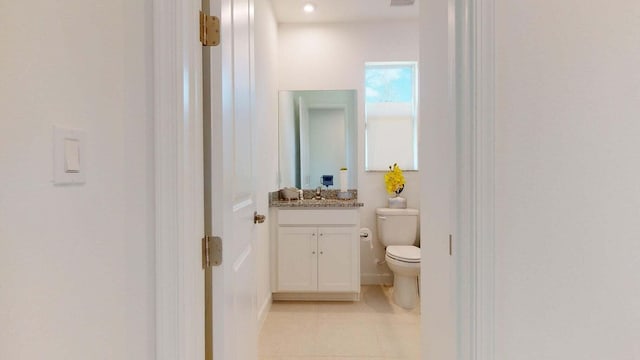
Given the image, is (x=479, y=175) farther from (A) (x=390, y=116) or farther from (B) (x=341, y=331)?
(A) (x=390, y=116)

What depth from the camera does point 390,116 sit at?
3.39m

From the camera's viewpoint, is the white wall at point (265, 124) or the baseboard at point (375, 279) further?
the baseboard at point (375, 279)

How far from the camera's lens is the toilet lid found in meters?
2.59

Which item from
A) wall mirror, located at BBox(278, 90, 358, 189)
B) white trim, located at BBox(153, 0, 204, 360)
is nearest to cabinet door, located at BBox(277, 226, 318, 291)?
wall mirror, located at BBox(278, 90, 358, 189)

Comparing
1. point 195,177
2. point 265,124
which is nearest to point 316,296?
point 265,124

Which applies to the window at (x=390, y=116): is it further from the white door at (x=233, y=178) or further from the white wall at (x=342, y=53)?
the white door at (x=233, y=178)

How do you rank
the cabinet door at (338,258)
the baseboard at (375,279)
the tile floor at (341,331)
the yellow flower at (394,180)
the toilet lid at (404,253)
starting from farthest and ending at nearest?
the baseboard at (375,279), the yellow flower at (394,180), the cabinet door at (338,258), the toilet lid at (404,253), the tile floor at (341,331)

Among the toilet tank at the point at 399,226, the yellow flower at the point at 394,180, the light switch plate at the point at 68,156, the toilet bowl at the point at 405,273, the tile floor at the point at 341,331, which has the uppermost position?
the light switch plate at the point at 68,156

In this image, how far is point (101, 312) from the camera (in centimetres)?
72

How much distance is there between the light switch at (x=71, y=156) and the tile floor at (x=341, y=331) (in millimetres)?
1773

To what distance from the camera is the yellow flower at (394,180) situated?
3182mm

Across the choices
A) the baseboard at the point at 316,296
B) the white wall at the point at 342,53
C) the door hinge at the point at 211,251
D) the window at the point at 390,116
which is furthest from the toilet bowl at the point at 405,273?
the door hinge at the point at 211,251

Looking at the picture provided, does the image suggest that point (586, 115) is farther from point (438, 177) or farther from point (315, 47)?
point (315, 47)

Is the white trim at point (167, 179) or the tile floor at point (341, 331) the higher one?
the white trim at point (167, 179)
